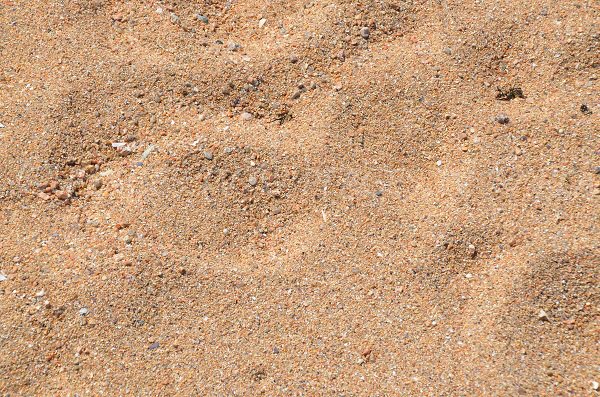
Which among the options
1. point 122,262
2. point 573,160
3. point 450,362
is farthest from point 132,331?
point 573,160

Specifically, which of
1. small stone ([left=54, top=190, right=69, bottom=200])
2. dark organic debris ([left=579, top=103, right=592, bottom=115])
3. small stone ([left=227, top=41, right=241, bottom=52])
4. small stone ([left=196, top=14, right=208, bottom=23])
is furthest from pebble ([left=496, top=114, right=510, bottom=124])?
small stone ([left=54, top=190, right=69, bottom=200])

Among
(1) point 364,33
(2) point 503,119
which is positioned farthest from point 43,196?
(2) point 503,119

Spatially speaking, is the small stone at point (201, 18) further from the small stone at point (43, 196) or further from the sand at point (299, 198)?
the small stone at point (43, 196)

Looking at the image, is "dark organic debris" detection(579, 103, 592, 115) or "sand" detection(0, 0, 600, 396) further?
"dark organic debris" detection(579, 103, 592, 115)

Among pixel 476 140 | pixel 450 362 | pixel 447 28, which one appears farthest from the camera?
pixel 447 28

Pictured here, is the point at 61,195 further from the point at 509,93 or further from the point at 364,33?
the point at 509,93

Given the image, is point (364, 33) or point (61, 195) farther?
point (364, 33)

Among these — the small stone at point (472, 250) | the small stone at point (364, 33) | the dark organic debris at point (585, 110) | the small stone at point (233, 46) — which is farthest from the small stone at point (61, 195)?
the dark organic debris at point (585, 110)

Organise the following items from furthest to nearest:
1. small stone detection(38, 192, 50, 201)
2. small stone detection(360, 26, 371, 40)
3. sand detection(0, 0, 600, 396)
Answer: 1. small stone detection(360, 26, 371, 40)
2. small stone detection(38, 192, 50, 201)
3. sand detection(0, 0, 600, 396)

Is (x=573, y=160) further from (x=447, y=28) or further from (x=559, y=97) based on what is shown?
(x=447, y=28)

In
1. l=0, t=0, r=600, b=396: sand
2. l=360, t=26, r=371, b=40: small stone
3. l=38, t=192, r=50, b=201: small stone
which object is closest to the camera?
l=0, t=0, r=600, b=396: sand

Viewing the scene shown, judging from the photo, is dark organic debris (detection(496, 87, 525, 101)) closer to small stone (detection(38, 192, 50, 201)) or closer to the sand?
the sand

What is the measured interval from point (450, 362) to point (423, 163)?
563 mm

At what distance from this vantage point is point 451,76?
1809mm
